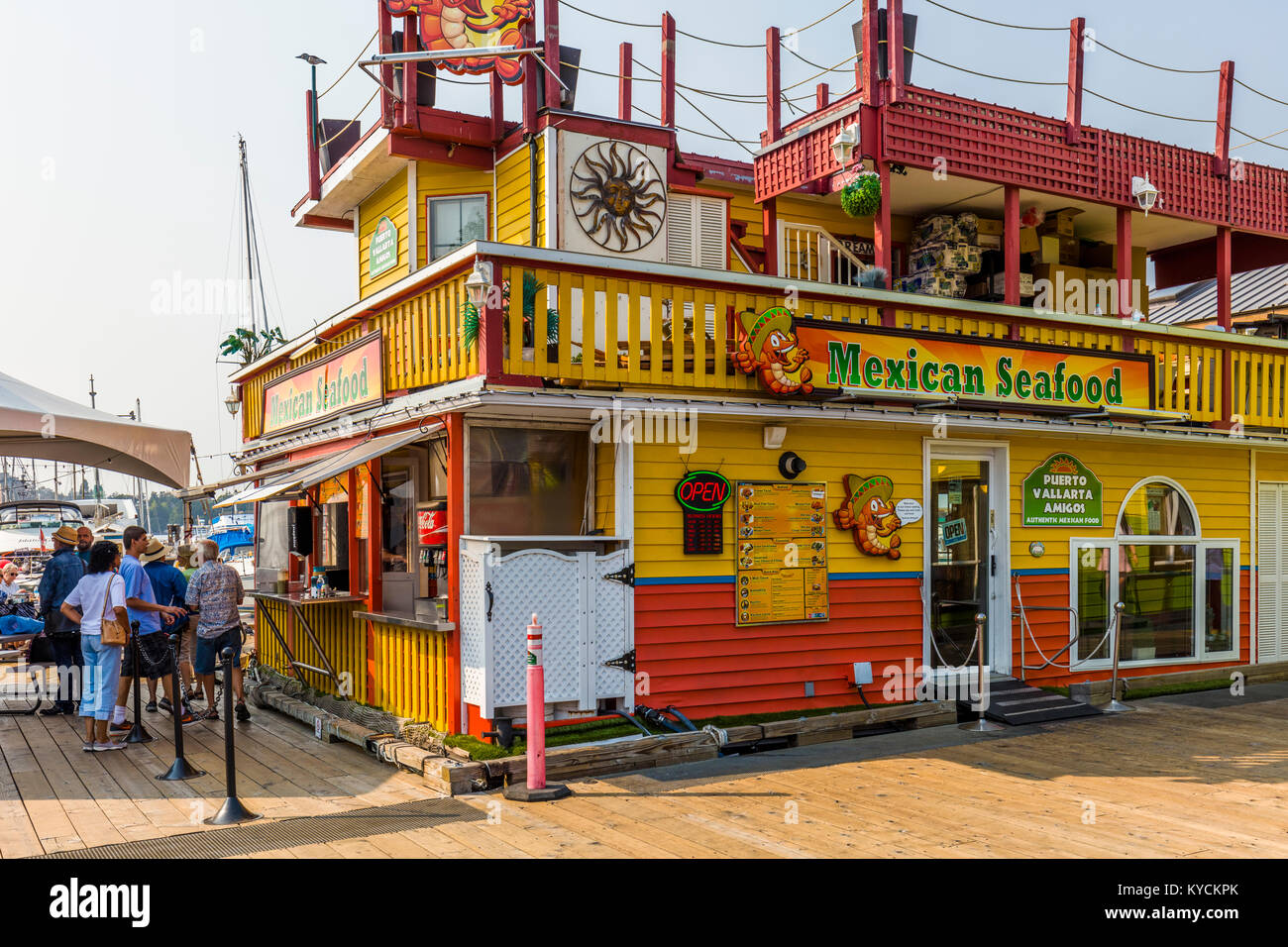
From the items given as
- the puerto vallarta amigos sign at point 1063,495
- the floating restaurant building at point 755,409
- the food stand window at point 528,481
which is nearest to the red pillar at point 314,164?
the floating restaurant building at point 755,409

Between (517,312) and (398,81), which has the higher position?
(398,81)

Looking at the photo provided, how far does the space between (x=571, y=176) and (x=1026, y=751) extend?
7787 millimetres

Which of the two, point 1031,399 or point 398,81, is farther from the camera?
point 398,81

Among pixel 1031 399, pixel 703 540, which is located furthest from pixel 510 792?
pixel 1031 399

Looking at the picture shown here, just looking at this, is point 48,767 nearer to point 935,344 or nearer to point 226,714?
point 226,714

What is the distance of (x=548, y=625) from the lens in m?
8.62

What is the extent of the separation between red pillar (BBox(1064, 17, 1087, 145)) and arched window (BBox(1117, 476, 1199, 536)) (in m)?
4.19

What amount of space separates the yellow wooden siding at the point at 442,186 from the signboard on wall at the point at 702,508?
210 inches

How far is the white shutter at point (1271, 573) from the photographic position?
13.8 metres

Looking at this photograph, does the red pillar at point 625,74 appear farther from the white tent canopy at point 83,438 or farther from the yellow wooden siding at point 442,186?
the white tent canopy at point 83,438

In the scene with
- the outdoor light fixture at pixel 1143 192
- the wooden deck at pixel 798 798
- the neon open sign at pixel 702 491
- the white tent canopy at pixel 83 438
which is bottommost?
the wooden deck at pixel 798 798

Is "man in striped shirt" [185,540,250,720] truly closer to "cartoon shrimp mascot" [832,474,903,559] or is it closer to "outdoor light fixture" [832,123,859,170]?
"cartoon shrimp mascot" [832,474,903,559]

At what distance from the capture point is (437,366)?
9.27 metres

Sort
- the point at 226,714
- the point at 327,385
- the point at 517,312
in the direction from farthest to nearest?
1. the point at 327,385
2. the point at 517,312
3. the point at 226,714
